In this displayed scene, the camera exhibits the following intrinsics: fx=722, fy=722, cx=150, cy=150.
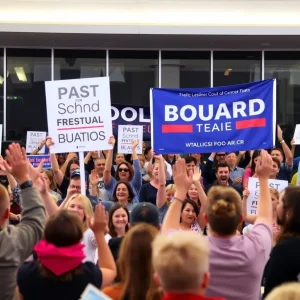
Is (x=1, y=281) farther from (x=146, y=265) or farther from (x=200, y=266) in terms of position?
(x=200, y=266)

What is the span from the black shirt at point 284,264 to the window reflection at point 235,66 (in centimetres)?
1368

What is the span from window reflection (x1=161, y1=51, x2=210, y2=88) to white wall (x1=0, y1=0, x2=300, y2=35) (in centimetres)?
128

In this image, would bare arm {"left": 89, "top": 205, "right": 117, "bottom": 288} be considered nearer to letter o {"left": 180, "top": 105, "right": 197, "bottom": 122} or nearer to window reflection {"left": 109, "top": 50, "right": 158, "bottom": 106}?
letter o {"left": 180, "top": 105, "right": 197, "bottom": 122}

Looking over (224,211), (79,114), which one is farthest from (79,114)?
(224,211)

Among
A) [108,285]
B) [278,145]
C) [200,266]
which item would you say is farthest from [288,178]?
[200,266]

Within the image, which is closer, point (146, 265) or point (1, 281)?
point (146, 265)

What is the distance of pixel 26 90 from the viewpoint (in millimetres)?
17047

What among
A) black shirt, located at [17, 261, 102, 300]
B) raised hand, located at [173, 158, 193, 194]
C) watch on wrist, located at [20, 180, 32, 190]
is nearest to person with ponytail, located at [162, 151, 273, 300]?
raised hand, located at [173, 158, 193, 194]

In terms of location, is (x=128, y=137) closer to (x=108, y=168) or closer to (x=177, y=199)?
(x=108, y=168)

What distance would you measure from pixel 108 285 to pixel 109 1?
1312cm

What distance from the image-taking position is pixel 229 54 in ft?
57.5

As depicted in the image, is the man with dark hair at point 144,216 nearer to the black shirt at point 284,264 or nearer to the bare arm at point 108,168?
the black shirt at point 284,264

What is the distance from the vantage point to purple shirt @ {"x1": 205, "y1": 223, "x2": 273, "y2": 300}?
3.98m

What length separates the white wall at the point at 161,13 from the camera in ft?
53.3
